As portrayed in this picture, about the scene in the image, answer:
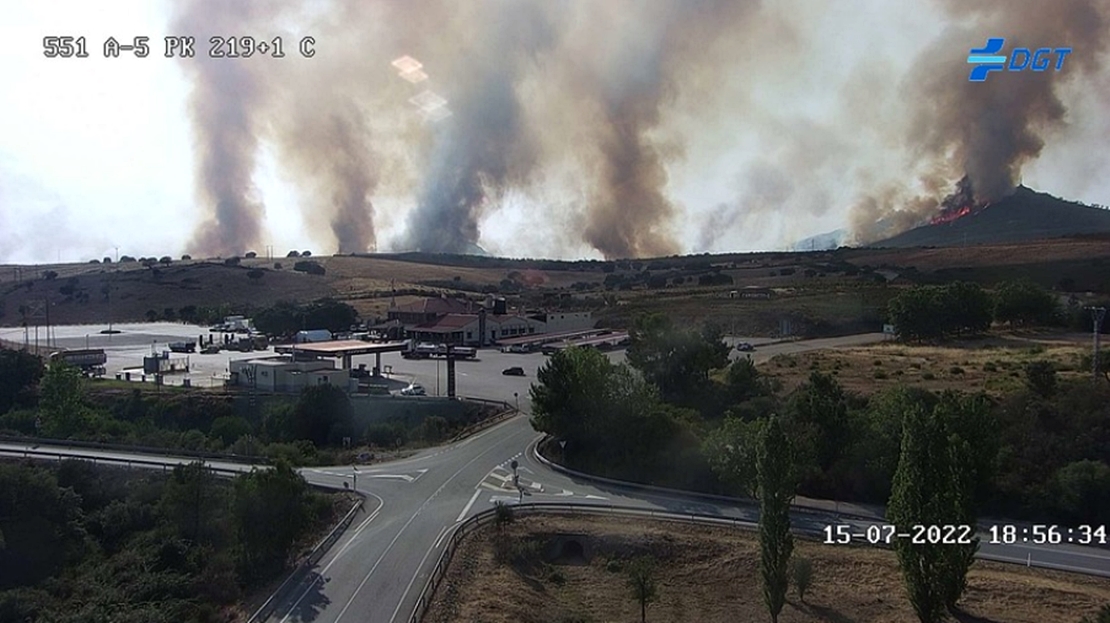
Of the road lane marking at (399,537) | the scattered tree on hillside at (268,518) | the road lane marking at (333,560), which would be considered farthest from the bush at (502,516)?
the scattered tree on hillside at (268,518)

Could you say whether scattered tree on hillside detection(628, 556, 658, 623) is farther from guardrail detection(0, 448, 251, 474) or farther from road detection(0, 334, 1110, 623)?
guardrail detection(0, 448, 251, 474)

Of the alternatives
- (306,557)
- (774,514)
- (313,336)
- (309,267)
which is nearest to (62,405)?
(313,336)

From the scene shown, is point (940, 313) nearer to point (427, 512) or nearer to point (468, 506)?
point (468, 506)

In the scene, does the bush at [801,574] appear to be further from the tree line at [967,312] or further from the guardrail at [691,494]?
the tree line at [967,312]

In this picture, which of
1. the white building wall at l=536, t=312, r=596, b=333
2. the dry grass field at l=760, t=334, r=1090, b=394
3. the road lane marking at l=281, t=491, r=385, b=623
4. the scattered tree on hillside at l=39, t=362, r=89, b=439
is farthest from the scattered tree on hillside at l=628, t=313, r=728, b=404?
the white building wall at l=536, t=312, r=596, b=333

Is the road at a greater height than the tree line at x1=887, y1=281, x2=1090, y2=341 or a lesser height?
lesser

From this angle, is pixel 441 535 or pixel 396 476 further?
pixel 396 476
